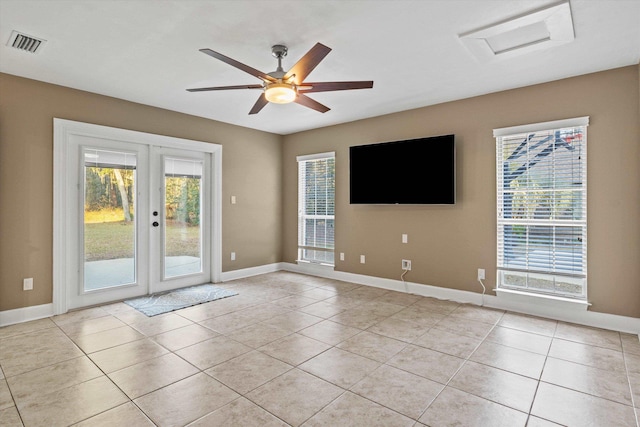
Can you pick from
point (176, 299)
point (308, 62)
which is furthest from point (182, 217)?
point (308, 62)

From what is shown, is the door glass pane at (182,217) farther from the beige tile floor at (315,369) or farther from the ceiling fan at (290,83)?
the ceiling fan at (290,83)

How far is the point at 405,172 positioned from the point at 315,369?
3.03 meters

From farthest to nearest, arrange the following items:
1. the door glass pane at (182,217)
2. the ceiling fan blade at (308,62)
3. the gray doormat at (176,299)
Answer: the door glass pane at (182,217) < the gray doormat at (176,299) < the ceiling fan blade at (308,62)

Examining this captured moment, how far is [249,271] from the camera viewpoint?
5.91 metres

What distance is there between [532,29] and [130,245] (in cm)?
496

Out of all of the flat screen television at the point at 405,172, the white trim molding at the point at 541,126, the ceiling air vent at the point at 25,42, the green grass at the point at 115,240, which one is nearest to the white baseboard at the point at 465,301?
the green grass at the point at 115,240

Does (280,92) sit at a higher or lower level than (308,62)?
A: lower

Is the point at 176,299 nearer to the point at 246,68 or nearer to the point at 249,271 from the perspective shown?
the point at 249,271

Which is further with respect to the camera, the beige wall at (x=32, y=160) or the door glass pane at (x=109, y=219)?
the door glass pane at (x=109, y=219)

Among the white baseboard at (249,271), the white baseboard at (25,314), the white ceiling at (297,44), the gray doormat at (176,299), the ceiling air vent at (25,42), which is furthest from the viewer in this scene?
the white baseboard at (249,271)

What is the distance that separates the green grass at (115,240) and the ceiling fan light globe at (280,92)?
2.89 m

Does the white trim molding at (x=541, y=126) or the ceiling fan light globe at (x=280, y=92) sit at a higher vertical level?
the ceiling fan light globe at (x=280, y=92)

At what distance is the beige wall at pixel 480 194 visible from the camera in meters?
3.34

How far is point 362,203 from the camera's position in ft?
17.2
